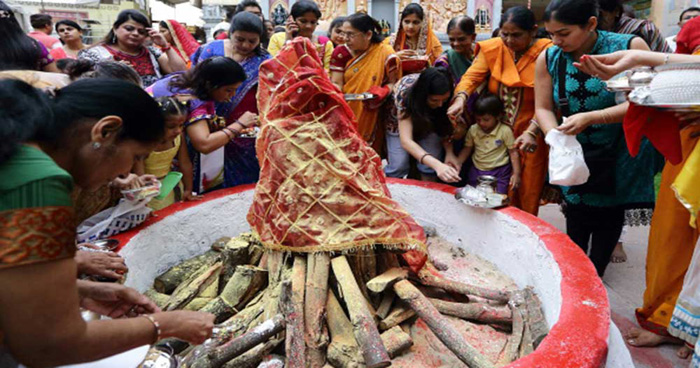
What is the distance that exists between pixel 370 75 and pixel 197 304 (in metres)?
2.39

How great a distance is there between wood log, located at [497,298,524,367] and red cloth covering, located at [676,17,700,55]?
1687mm

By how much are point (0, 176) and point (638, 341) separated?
3156 mm

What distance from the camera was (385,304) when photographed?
2.33m

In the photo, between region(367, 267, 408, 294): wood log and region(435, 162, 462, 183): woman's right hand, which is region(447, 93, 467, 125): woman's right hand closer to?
region(435, 162, 462, 183): woman's right hand

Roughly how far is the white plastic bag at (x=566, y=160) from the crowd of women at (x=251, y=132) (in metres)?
0.08

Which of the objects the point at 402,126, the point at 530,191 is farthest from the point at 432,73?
the point at 530,191

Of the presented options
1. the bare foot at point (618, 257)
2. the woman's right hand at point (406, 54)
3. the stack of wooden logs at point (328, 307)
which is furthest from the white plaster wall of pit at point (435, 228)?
the bare foot at point (618, 257)

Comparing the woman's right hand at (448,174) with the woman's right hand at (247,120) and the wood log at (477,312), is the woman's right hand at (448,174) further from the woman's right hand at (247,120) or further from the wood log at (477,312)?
the woman's right hand at (247,120)

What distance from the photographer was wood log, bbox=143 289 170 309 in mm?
2523

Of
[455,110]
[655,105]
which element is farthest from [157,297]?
[655,105]

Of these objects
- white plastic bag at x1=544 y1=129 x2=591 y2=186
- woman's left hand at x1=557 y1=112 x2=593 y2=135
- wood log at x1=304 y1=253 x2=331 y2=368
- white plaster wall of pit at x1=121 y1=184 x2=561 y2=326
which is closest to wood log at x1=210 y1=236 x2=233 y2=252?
white plaster wall of pit at x1=121 y1=184 x2=561 y2=326

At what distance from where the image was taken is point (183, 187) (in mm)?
3242

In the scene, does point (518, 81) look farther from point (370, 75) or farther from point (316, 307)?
point (316, 307)

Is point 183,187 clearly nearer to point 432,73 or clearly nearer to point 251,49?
point 251,49
